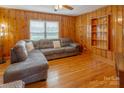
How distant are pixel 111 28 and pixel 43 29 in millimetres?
3452

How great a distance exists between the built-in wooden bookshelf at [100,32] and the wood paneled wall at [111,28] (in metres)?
0.16

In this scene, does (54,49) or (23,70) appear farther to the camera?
(54,49)

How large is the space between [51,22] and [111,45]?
3421mm

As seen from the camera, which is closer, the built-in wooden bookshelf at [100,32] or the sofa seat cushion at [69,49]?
the built-in wooden bookshelf at [100,32]

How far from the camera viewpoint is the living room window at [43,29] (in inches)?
237

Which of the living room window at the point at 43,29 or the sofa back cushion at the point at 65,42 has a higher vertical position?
the living room window at the point at 43,29

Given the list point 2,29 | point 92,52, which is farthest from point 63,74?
point 2,29

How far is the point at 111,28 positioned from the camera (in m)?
4.57

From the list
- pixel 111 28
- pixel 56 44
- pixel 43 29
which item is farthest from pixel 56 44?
pixel 111 28

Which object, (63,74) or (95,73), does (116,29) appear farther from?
(63,74)

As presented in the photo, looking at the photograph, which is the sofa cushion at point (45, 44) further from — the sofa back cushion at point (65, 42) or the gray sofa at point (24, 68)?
the gray sofa at point (24, 68)

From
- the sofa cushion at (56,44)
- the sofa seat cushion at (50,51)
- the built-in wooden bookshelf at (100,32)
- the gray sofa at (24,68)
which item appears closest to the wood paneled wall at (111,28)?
the built-in wooden bookshelf at (100,32)

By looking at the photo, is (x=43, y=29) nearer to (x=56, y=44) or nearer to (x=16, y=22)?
(x=56, y=44)

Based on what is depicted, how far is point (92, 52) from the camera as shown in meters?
5.87
